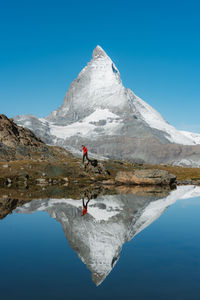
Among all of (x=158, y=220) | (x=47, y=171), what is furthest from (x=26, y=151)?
(x=158, y=220)

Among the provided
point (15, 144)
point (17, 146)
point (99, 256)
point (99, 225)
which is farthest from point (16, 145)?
point (99, 256)

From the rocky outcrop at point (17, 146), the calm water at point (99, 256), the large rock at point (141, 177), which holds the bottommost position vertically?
the calm water at point (99, 256)

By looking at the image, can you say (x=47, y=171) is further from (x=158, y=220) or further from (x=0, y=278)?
(x=0, y=278)

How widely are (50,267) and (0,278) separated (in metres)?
1.67

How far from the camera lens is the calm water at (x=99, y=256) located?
1013 centimetres

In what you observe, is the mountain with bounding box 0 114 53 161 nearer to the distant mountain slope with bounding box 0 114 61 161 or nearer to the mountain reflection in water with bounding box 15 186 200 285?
the distant mountain slope with bounding box 0 114 61 161

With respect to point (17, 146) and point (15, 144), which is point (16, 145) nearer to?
point (15, 144)

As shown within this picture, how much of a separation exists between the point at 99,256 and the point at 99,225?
5.99 metres

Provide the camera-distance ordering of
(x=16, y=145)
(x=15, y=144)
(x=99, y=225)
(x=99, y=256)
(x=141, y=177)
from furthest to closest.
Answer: (x=15, y=144)
(x=16, y=145)
(x=141, y=177)
(x=99, y=225)
(x=99, y=256)

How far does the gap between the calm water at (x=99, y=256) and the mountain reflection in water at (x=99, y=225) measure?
36 millimetres

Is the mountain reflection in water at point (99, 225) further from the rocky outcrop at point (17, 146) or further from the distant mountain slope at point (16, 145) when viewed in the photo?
the distant mountain slope at point (16, 145)

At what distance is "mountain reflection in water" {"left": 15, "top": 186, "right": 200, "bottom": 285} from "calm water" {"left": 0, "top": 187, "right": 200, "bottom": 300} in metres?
0.04

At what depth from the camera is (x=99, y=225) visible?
63.3 ft

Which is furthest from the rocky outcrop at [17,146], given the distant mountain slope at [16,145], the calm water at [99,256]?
the calm water at [99,256]
